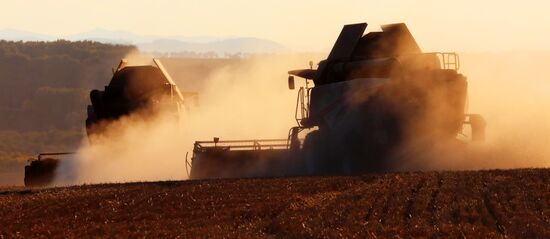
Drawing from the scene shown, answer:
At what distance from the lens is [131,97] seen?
→ 42.0 meters

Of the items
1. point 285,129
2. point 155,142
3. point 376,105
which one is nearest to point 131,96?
point 155,142

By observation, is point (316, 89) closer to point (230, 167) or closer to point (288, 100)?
point (230, 167)

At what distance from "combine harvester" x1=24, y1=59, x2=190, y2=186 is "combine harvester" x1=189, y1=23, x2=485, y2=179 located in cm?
583

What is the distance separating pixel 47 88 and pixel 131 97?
110m

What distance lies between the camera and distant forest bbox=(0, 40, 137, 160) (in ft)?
409

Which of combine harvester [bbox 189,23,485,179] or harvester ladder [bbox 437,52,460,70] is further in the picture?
harvester ladder [bbox 437,52,460,70]

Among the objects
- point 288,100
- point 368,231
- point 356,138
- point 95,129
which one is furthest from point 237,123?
point 368,231

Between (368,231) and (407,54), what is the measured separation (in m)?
17.5

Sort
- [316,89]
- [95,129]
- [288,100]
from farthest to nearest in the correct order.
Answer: [288,100] < [95,129] < [316,89]

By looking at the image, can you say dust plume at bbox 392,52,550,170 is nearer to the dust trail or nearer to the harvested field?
the dust trail

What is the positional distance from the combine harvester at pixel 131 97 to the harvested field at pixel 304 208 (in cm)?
1129

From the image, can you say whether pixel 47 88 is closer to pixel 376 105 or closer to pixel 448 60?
pixel 448 60

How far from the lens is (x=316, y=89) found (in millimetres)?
36969

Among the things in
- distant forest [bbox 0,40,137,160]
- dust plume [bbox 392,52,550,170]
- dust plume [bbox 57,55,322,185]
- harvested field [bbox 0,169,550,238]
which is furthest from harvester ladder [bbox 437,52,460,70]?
distant forest [bbox 0,40,137,160]
